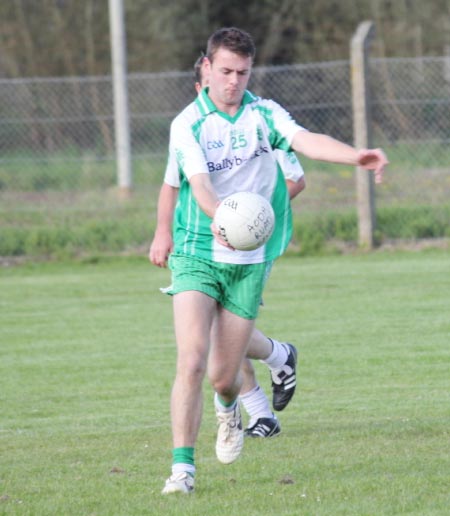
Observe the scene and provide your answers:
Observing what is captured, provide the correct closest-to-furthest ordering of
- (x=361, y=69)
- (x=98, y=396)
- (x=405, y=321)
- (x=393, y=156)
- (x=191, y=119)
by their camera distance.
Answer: (x=191, y=119) < (x=98, y=396) < (x=405, y=321) < (x=361, y=69) < (x=393, y=156)

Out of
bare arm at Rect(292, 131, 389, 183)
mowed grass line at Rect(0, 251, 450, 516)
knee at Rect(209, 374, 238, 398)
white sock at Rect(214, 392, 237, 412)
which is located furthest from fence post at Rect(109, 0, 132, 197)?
bare arm at Rect(292, 131, 389, 183)

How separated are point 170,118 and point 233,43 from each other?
9.54 metres

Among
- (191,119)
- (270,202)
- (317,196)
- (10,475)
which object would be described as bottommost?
(317,196)

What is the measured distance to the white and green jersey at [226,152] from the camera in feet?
17.9

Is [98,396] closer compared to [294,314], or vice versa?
[98,396]

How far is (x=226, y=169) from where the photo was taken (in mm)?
5484

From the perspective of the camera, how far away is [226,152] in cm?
546

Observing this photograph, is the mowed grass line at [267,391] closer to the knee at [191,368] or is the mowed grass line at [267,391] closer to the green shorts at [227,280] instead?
the knee at [191,368]

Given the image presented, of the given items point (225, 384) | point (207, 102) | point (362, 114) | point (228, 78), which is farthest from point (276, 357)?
point (362, 114)

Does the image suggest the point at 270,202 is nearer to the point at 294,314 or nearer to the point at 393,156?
the point at 294,314

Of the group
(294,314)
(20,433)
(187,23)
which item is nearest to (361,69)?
(294,314)

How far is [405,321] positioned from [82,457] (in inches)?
167

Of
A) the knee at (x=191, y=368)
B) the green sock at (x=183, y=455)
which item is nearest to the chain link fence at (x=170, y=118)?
the knee at (x=191, y=368)

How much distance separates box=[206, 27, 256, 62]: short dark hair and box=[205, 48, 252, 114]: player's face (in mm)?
22
